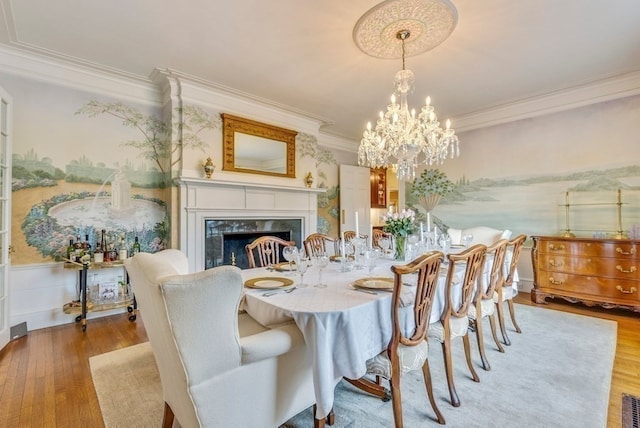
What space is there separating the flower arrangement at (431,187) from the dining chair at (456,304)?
3.36 meters

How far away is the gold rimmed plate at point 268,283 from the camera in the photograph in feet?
5.70

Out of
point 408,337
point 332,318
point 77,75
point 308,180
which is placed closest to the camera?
point 332,318

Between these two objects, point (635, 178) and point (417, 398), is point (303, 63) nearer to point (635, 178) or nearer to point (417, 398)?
point (417, 398)

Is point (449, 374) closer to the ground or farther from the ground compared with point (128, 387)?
farther from the ground

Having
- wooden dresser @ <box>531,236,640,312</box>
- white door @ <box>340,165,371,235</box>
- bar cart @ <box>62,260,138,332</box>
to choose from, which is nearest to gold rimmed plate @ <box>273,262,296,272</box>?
bar cart @ <box>62,260,138,332</box>

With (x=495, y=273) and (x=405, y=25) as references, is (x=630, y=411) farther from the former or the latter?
(x=405, y=25)

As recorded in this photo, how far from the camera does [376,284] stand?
1.72 meters

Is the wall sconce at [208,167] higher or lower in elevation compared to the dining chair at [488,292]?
higher

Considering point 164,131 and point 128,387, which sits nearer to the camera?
point 128,387

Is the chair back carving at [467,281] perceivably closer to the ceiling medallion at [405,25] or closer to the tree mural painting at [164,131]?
the ceiling medallion at [405,25]

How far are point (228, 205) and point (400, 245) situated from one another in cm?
236

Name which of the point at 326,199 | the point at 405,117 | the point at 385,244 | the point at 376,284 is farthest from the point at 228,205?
the point at 376,284

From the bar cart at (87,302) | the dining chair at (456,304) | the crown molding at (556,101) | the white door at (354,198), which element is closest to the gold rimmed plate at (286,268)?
the dining chair at (456,304)

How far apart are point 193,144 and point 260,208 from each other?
3.96 feet
